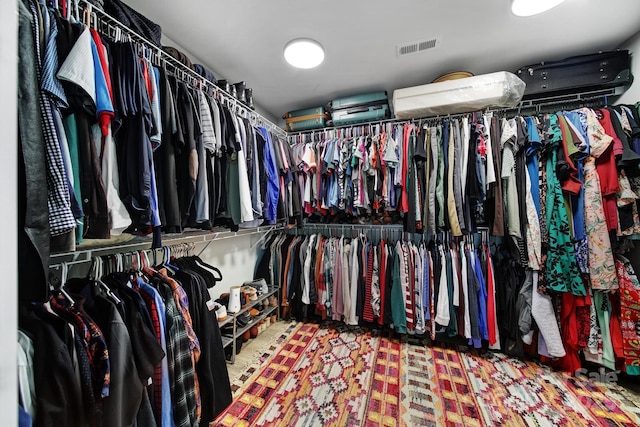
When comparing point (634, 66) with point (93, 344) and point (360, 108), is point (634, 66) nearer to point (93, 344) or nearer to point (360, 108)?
point (360, 108)

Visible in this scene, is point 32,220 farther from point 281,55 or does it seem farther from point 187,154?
point 281,55

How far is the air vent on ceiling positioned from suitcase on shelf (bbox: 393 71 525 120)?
303 millimetres

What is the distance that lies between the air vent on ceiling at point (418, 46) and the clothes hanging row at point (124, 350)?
6.89ft

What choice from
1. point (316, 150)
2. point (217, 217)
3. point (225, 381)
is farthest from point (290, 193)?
point (225, 381)

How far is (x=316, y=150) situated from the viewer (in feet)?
7.11

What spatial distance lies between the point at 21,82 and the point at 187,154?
1.79 ft

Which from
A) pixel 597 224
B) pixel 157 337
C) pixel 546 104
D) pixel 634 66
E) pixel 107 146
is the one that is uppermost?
pixel 634 66

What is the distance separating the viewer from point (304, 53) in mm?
1619

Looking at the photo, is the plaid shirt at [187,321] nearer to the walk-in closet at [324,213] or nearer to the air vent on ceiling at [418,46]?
the walk-in closet at [324,213]

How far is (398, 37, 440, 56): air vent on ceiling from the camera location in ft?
5.21

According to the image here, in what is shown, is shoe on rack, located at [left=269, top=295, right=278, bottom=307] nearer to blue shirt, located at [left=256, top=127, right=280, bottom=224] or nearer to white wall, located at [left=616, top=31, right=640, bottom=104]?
blue shirt, located at [left=256, top=127, right=280, bottom=224]
